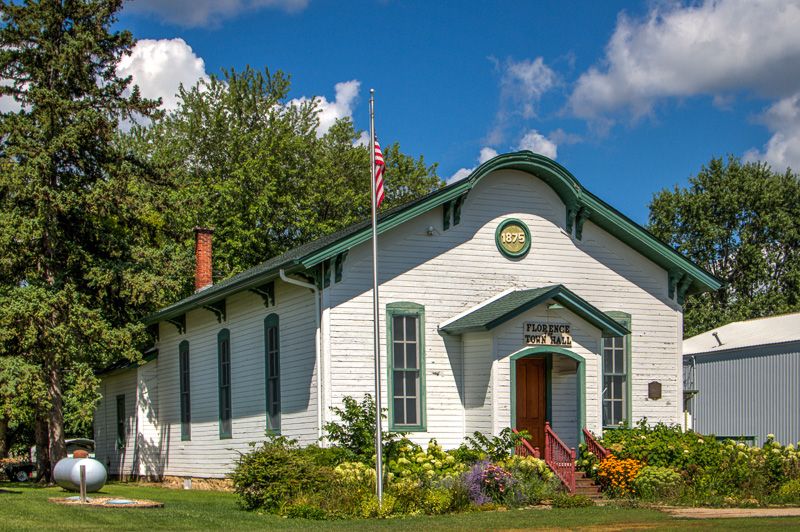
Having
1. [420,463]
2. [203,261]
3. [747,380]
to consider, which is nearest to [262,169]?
[203,261]

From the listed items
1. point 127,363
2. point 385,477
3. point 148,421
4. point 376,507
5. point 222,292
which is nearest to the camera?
point 376,507

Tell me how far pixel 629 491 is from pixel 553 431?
2500 millimetres

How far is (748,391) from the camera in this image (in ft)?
130

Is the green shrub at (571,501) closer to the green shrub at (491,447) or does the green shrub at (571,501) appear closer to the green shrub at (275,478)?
the green shrub at (491,447)

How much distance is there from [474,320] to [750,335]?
20.6 m

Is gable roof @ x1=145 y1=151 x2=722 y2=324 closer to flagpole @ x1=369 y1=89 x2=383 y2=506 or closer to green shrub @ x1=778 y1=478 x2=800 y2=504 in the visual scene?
flagpole @ x1=369 y1=89 x2=383 y2=506

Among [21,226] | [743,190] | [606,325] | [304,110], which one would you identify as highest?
[304,110]

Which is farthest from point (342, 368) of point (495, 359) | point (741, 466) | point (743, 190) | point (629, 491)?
point (743, 190)

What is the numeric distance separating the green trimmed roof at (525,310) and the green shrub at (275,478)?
498cm

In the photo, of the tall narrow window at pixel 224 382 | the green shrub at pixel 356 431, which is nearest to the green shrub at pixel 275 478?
the green shrub at pixel 356 431

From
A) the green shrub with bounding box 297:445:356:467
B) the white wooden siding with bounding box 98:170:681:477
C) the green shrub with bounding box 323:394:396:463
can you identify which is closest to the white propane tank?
the white wooden siding with bounding box 98:170:681:477

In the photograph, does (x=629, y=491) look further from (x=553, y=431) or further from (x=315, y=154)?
(x=315, y=154)

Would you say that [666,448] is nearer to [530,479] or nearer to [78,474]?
[530,479]

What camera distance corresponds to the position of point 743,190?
62344 mm
